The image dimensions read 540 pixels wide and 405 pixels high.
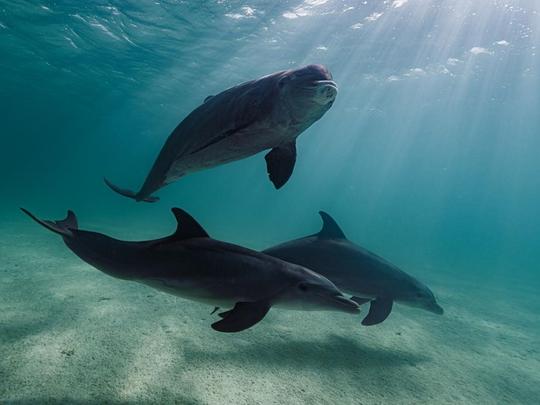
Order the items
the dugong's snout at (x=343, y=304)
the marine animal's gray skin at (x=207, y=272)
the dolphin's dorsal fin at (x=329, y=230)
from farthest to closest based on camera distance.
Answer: the dolphin's dorsal fin at (x=329, y=230), the dugong's snout at (x=343, y=304), the marine animal's gray skin at (x=207, y=272)

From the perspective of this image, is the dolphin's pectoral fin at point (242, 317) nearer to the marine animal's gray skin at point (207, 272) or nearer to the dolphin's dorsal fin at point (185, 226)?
the marine animal's gray skin at point (207, 272)

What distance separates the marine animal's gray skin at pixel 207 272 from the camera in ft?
10.8

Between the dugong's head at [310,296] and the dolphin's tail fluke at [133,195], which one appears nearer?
the dugong's head at [310,296]

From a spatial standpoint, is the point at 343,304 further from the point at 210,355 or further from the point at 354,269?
the point at 210,355

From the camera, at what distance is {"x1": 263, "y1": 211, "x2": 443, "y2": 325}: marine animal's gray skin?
503 centimetres

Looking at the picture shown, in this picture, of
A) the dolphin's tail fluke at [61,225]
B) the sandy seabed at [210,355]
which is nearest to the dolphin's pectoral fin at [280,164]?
the dolphin's tail fluke at [61,225]

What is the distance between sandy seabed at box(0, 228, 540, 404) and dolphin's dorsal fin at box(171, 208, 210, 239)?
1.66m

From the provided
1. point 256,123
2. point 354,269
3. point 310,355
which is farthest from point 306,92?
point 310,355

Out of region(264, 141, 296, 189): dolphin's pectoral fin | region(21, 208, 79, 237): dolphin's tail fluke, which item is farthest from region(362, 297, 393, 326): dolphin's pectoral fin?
region(21, 208, 79, 237): dolphin's tail fluke

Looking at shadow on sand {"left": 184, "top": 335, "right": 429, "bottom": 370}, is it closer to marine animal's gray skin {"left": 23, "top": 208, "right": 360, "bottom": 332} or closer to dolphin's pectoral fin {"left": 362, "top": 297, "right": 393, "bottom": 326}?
dolphin's pectoral fin {"left": 362, "top": 297, "right": 393, "bottom": 326}

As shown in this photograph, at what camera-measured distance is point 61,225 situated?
3.84 meters

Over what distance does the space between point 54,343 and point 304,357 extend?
3.31 metres

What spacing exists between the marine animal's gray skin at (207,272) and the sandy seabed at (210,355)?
1134 millimetres

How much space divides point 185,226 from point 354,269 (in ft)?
9.75
